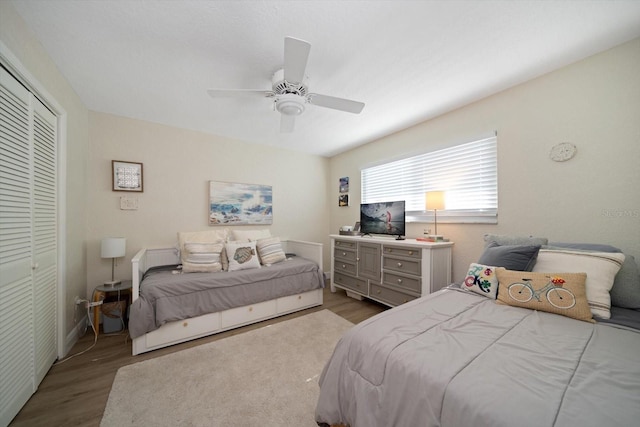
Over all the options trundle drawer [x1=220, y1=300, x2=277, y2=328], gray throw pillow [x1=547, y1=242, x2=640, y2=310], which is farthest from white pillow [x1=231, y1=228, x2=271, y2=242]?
gray throw pillow [x1=547, y1=242, x2=640, y2=310]

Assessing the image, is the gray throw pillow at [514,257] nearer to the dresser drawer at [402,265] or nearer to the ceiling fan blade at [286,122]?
the dresser drawer at [402,265]

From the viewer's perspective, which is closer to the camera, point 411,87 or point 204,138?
point 411,87

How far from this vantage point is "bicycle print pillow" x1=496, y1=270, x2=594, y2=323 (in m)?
1.32

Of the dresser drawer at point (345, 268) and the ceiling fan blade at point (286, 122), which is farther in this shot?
the dresser drawer at point (345, 268)

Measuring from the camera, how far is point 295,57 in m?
1.45

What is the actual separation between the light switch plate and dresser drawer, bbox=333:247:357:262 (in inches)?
108

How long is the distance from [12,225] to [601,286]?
3521mm

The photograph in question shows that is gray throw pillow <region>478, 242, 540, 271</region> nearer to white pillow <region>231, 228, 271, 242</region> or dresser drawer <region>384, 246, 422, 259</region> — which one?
dresser drawer <region>384, 246, 422, 259</region>

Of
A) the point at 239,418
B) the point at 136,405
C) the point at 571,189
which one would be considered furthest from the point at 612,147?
the point at 136,405

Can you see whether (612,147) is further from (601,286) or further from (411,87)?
(411,87)

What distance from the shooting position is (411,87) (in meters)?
2.23

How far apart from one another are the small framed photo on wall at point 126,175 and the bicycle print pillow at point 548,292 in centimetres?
380

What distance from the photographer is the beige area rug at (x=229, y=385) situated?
1.41 m

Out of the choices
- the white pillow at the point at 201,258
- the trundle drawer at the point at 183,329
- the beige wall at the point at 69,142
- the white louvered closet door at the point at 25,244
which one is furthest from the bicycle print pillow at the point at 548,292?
the beige wall at the point at 69,142
